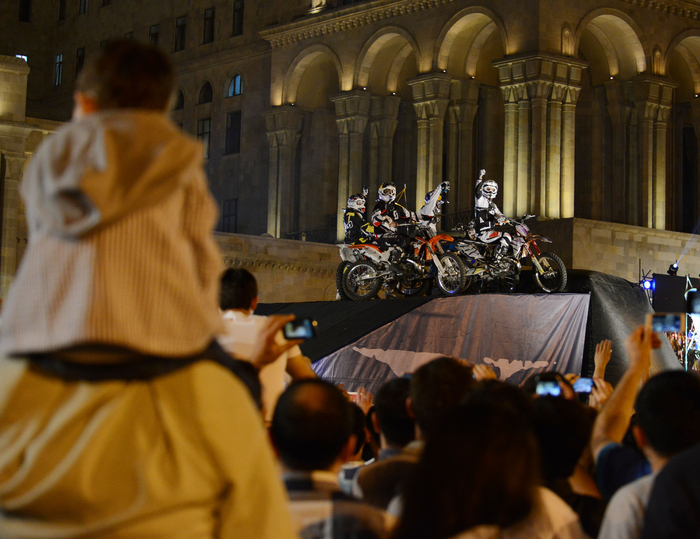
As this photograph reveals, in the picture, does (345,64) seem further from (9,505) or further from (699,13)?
Result: (9,505)

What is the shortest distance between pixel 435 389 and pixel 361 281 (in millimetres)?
13190

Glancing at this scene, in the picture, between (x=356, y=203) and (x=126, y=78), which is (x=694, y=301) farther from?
(x=356, y=203)

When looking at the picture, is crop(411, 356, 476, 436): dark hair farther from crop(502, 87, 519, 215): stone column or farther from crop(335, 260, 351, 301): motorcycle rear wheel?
crop(502, 87, 519, 215): stone column

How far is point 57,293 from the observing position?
74.7 inches

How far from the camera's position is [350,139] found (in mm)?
30703

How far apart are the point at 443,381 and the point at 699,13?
27652mm

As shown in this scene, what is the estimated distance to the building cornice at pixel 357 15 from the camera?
91.2 ft

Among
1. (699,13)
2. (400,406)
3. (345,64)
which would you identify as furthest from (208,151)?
(400,406)

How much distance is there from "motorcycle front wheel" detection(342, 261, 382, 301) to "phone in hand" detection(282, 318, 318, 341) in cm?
1308

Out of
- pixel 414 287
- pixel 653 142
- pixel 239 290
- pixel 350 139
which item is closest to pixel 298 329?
pixel 239 290

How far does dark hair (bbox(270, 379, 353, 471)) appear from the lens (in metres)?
2.81

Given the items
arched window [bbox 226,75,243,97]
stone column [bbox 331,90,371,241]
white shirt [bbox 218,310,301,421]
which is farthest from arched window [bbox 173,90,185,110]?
white shirt [bbox 218,310,301,421]

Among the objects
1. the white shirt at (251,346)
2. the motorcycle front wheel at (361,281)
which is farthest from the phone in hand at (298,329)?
the motorcycle front wheel at (361,281)

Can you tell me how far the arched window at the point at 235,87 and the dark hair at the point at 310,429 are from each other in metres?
33.2
